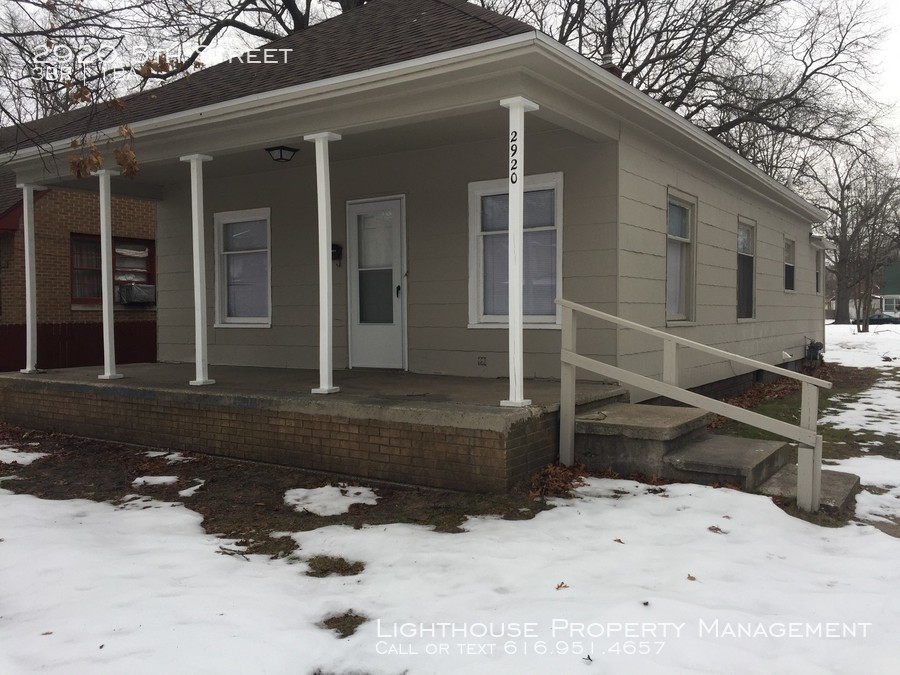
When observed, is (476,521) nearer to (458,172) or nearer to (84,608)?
(84,608)

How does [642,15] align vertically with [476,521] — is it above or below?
above

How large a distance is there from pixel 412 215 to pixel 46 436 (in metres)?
4.78

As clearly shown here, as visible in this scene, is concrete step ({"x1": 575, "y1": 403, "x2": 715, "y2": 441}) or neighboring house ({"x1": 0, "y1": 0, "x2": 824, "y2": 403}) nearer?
concrete step ({"x1": 575, "y1": 403, "x2": 715, "y2": 441})

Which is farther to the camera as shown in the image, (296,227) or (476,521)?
(296,227)

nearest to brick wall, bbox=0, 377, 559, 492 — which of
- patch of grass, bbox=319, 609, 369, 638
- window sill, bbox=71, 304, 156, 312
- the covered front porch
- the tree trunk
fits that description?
the covered front porch

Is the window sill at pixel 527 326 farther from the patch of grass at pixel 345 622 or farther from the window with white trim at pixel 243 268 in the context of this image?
the patch of grass at pixel 345 622

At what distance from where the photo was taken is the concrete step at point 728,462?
4.92 metres

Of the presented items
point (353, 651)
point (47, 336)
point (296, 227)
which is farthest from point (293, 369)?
point (47, 336)

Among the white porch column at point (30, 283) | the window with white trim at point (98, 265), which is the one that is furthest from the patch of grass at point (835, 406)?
the window with white trim at point (98, 265)

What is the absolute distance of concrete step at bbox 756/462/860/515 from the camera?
4648 mm

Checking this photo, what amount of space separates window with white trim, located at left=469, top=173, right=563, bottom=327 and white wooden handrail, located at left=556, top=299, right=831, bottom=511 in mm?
1595

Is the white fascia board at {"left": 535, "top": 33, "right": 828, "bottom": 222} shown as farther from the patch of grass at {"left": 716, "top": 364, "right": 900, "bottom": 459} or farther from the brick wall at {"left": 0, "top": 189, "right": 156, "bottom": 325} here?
the brick wall at {"left": 0, "top": 189, "right": 156, "bottom": 325}

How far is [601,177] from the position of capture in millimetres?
6840

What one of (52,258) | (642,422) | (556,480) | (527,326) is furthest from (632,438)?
(52,258)
